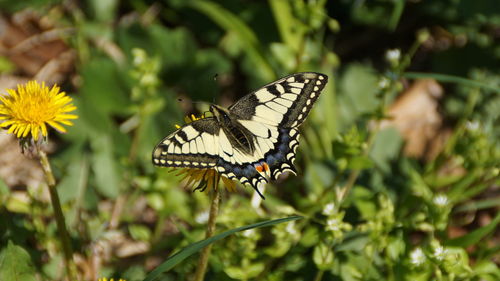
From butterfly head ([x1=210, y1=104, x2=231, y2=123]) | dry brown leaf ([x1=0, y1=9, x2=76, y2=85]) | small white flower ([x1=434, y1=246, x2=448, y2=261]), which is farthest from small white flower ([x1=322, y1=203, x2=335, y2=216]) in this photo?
dry brown leaf ([x1=0, y1=9, x2=76, y2=85])

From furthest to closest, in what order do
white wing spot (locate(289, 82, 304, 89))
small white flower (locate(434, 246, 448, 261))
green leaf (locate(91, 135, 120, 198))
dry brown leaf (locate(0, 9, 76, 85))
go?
dry brown leaf (locate(0, 9, 76, 85)), green leaf (locate(91, 135, 120, 198)), white wing spot (locate(289, 82, 304, 89)), small white flower (locate(434, 246, 448, 261))

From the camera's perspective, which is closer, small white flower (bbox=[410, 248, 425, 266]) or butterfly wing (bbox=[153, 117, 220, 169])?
butterfly wing (bbox=[153, 117, 220, 169])

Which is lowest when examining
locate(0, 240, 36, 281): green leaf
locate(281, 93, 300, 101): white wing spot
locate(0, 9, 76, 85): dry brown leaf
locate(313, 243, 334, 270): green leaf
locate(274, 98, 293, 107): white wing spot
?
locate(0, 240, 36, 281): green leaf

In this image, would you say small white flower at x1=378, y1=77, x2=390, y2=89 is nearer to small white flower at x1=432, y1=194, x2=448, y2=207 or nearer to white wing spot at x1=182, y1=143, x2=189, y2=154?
small white flower at x1=432, y1=194, x2=448, y2=207

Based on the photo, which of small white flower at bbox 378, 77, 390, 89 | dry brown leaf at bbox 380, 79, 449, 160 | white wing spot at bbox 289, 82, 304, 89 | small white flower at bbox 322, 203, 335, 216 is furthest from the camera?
dry brown leaf at bbox 380, 79, 449, 160

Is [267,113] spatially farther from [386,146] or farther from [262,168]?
[386,146]

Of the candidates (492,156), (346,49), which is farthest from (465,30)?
(492,156)

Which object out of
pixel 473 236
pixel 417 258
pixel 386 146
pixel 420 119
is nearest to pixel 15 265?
pixel 417 258

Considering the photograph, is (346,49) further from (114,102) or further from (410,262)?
(410,262)
